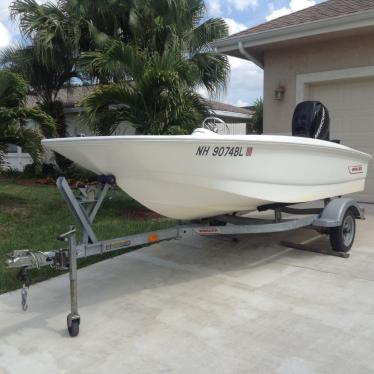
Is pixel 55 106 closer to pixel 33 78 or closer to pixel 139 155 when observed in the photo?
pixel 33 78

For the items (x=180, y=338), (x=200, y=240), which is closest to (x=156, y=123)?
(x=200, y=240)

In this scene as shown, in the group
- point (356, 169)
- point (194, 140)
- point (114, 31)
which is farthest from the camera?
point (114, 31)

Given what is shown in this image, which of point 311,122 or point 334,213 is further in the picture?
point 311,122

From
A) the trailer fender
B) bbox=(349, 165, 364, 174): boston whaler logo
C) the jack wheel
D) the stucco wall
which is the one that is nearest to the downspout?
the stucco wall

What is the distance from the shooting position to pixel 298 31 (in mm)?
8375

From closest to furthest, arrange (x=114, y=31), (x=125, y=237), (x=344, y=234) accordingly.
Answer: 1. (x=125, y=237)
2. (x=344, y=234)
3. (x=114, y=31)

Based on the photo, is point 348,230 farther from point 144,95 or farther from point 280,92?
point 280,92

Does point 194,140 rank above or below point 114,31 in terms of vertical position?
below

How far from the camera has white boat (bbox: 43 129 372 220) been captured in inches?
148

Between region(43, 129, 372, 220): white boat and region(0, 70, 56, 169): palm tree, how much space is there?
176 inches

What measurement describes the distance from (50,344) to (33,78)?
43.0 feet

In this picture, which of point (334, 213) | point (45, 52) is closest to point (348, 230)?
point (334, 213)

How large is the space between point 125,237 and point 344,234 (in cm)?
273

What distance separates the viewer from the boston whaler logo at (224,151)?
3.87m
